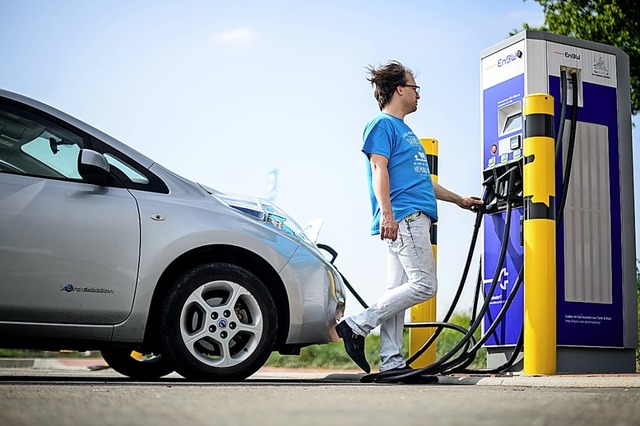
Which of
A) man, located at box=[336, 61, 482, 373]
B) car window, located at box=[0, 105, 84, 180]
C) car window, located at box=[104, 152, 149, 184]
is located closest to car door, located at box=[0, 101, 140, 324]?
car window, located at box=[0, 105, 84, 180]

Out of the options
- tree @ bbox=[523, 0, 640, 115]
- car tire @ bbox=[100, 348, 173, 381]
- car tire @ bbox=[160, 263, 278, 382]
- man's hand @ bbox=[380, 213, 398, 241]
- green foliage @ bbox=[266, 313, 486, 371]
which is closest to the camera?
car tire @ bbox=[160, 263, 278, 382]

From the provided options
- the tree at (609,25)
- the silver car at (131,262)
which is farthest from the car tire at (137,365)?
the tree at (609,25)

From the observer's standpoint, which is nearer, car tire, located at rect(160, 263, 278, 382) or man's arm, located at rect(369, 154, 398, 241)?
car tire, located at rect(160, 263, 278, 382)

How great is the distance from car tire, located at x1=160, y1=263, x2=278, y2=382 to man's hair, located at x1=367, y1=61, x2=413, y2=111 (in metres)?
1.73

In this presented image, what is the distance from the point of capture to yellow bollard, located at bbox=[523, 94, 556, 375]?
662cm

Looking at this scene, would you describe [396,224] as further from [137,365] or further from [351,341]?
[137,365]

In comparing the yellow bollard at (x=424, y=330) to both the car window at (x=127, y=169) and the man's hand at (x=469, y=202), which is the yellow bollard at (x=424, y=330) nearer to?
the man's hand at (x=469, y=202)

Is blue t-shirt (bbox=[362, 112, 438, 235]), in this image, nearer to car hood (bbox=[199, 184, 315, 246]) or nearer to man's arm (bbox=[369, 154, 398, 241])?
man's arm (bbox=[369, 154, 398, 241])

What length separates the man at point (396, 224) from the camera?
6.37 meters

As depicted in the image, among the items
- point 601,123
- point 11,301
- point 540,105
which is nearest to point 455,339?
point 601,123

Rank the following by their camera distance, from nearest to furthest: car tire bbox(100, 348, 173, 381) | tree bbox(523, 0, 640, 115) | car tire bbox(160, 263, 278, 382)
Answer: car tire bbox(160, 263, 278, 382)
car tire bbox(100, 348, 173, 381)
tree bbox(523, 0, 640, 115)

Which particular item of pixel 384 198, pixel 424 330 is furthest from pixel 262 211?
pixel 424 330

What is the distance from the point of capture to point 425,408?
3492 mm

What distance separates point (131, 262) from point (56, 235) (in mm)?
446
